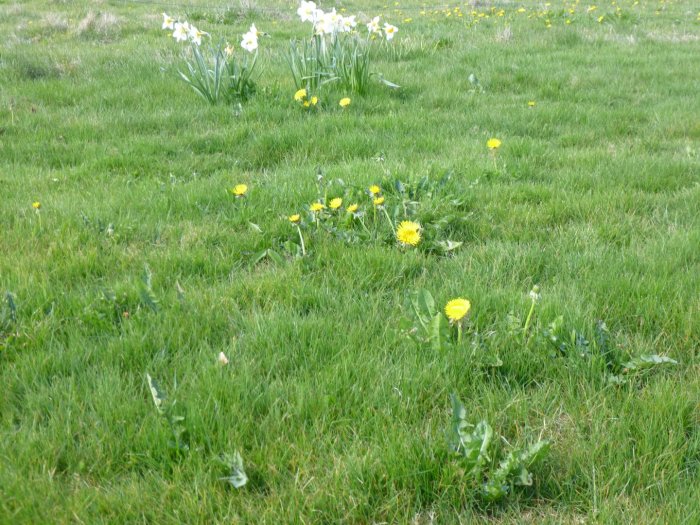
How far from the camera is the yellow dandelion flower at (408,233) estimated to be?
3062 mm

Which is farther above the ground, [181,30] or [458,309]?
[181,30]

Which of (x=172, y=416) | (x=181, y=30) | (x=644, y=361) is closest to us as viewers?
(x=172, y=416)

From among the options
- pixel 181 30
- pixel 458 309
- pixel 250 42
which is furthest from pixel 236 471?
pixel 181 30

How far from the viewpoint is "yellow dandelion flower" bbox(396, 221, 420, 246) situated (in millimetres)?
3062

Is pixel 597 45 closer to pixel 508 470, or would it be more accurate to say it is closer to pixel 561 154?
pixel 561 154

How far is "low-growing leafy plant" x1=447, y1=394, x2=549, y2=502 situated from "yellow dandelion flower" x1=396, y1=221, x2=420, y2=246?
51.5 inches

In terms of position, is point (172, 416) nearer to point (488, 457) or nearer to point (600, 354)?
point (488, 457)

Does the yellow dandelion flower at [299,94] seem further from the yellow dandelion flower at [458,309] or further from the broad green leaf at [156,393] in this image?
the broad green leaf at [156,393]

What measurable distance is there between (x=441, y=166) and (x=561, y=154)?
1.06 metres

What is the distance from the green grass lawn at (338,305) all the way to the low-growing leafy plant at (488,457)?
30 millimetres

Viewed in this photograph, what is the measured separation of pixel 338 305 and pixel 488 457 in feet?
3.50

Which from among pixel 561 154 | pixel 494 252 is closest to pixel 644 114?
pixel 561 154

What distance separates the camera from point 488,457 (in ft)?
5.65

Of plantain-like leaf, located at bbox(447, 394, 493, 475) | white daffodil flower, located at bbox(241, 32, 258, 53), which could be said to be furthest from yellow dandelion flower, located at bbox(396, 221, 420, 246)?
white daffodil flower, located at bbox(241, 32, 258, 53)
